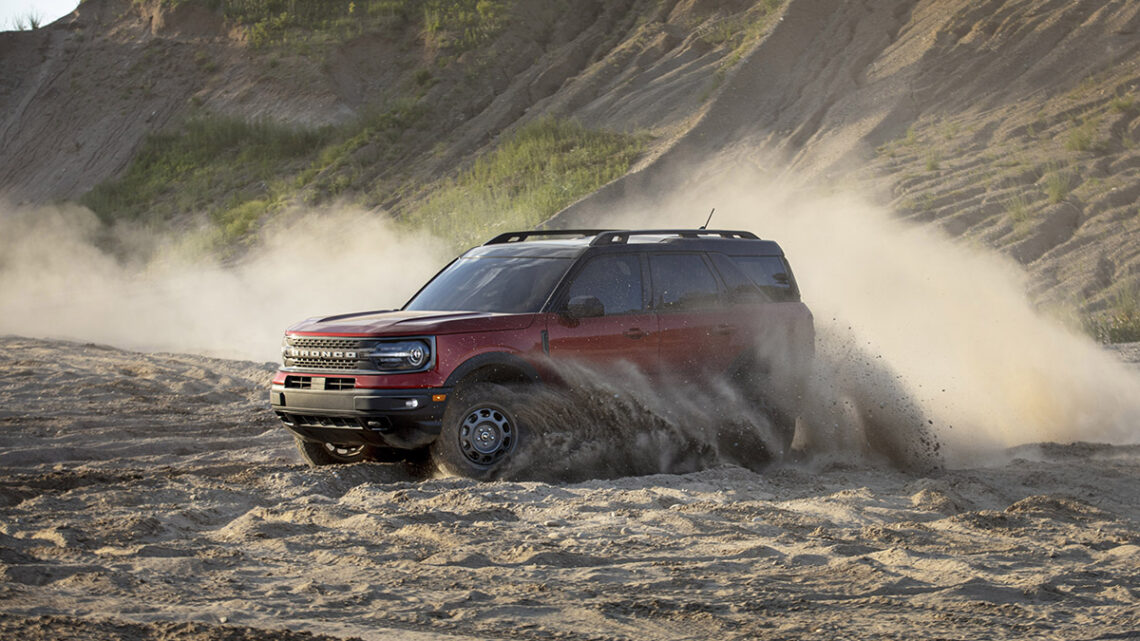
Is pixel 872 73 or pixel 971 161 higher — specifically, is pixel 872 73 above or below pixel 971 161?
above

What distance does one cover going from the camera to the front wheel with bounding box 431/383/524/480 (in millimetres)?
8961

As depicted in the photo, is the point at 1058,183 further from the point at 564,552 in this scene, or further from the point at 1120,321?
the point at 564,552

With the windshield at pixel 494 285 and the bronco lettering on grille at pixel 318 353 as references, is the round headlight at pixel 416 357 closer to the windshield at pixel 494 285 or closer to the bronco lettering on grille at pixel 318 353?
the bronco lettering on grille at pixel 318 353

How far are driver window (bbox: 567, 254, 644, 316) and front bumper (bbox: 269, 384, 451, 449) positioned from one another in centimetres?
152

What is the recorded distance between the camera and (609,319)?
386 inches

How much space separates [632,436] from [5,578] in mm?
4711

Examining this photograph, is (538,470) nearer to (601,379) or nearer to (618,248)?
(601,379)

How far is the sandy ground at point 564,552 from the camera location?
5605 mm

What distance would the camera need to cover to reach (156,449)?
11.5 meters

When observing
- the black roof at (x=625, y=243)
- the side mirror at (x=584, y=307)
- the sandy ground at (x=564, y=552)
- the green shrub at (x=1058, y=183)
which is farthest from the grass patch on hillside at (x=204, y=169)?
the side mirror at (x=584, y=307)

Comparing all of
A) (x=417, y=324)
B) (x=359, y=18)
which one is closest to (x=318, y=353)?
(x=417, y=324)

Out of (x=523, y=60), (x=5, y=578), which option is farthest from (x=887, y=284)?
(x=523, y=60)

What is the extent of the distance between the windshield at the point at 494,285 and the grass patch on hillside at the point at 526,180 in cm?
2030

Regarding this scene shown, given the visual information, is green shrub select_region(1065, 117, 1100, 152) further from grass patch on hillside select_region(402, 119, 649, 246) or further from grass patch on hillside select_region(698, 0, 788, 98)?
grass patch on hillside select_region(402, 119, 649, 246)
